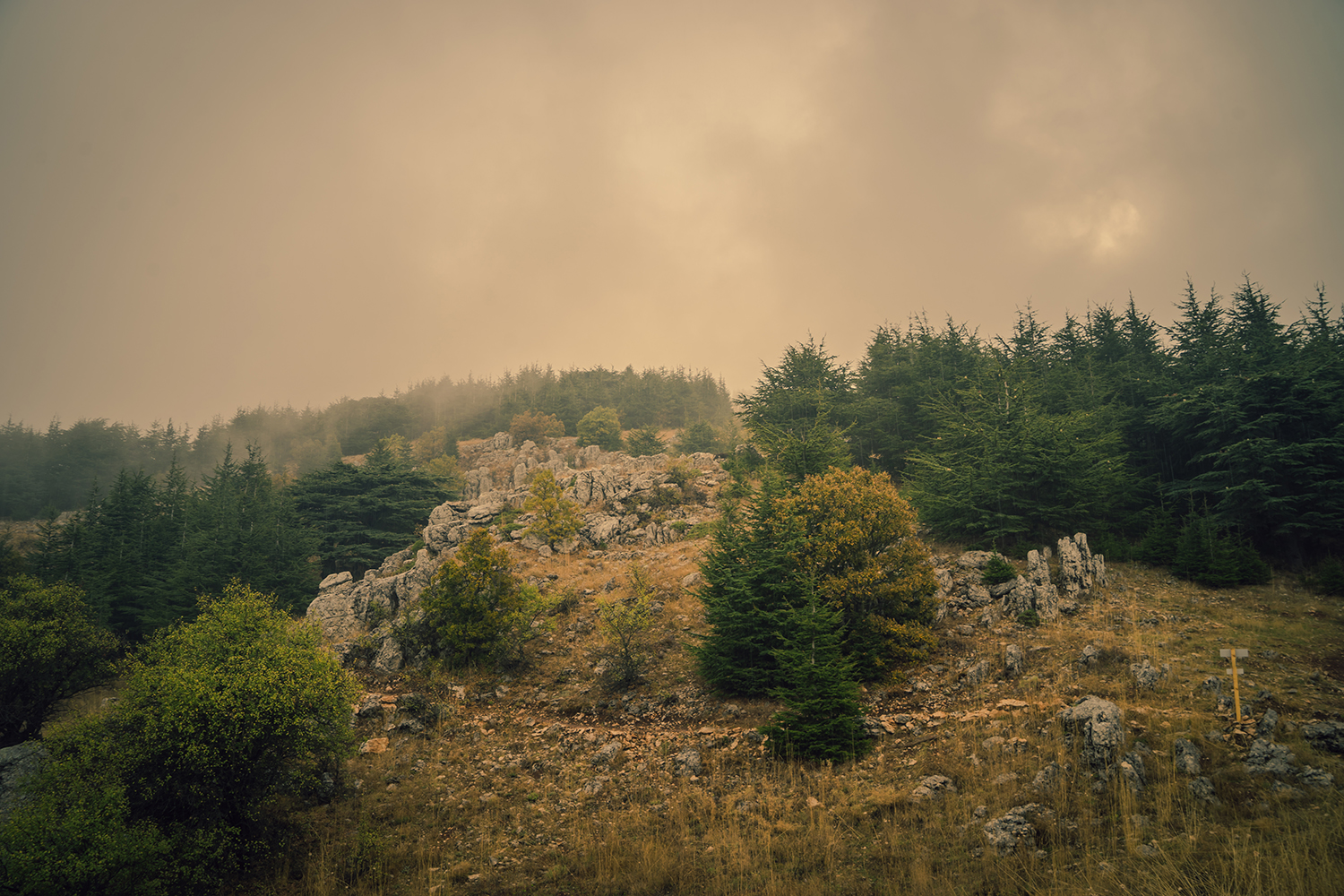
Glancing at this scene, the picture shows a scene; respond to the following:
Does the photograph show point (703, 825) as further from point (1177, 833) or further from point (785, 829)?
point (1177, 833)

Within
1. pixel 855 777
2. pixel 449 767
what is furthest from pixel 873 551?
pixel 449 767

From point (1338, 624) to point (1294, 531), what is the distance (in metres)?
9.11

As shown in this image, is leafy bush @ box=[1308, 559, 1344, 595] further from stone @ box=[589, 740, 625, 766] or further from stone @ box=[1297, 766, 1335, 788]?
stone @ box=[589, 740, 625, 766]

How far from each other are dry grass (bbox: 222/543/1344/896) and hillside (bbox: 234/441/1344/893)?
2.7 inches

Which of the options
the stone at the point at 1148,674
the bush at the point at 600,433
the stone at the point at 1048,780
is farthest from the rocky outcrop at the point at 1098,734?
the bush at the point at 600,433

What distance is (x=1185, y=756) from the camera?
11023 mm

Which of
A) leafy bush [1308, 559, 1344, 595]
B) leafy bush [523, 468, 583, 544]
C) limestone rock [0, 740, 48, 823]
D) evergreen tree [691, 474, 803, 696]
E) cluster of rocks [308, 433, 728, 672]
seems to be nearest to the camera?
limestone rock [0, 740, 48, 823]

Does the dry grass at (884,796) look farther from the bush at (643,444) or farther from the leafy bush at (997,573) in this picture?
the bush at (643,444)

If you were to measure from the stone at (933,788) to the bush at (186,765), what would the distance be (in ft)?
55.4

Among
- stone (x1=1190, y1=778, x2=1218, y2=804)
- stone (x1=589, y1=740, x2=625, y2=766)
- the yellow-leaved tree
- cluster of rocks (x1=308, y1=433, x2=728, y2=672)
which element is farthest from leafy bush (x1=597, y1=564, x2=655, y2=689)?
stone (x1=1190, y1=778, x2=1218, y2=804)

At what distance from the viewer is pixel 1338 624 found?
1978 cm

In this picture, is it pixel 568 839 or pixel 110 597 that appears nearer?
pixel 568 839

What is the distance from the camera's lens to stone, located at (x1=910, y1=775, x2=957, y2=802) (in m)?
12.3

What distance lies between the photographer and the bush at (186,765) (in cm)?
977
